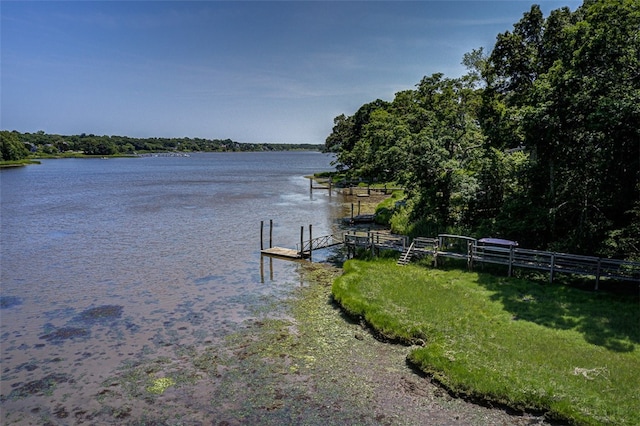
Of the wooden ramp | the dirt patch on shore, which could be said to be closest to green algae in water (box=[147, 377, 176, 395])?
the dirt patch on shore

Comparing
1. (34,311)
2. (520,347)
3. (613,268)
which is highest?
(613,268)

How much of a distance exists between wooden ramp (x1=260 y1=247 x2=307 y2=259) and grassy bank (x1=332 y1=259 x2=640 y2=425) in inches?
358

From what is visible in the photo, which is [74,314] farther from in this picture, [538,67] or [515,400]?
[538,67]

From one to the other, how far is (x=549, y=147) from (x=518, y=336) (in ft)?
37.0

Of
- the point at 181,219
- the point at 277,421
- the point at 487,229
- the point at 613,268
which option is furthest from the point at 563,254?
the point at 181,219

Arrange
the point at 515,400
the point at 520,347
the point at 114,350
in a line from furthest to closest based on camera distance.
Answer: the point at 114,350, the point at 520,347, the point at 515,400

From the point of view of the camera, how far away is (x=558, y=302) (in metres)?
19.0

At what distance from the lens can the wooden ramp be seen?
32.8m

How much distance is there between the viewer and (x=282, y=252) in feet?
110

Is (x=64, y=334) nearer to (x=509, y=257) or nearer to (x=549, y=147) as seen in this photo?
(x=509, y=257)

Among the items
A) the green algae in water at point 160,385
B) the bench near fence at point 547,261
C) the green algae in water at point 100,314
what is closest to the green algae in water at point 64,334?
the green algae in water at point 100,314

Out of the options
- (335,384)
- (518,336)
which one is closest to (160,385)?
(335,384)

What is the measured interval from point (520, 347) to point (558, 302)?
16.1 ft

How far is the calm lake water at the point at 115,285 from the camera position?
16.9 metres
